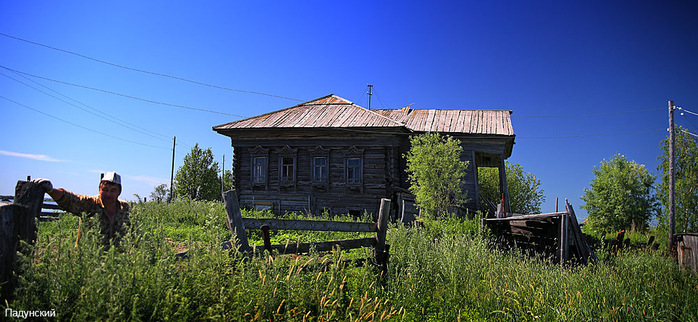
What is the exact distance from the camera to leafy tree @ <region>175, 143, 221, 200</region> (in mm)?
40344

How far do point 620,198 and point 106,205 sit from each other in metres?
27.1

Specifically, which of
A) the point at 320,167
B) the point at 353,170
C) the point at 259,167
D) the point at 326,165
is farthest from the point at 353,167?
the point at 259,167

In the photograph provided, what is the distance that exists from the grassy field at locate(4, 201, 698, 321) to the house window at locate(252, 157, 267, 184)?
A: 14.5 meters

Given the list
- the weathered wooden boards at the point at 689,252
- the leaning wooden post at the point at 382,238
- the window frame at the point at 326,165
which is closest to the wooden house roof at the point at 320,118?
the window frame at the point at 326,165

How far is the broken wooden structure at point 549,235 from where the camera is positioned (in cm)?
796

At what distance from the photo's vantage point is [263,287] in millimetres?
3342

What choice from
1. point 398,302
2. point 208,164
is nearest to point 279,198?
point 398,302

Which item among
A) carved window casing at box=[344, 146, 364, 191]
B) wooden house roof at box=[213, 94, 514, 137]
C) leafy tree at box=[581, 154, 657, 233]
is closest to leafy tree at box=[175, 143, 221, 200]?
wooden house roof at box=[213, 94, 514, 137]

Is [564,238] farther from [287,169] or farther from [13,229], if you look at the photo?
[287,169]

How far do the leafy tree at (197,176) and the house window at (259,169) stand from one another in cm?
2334

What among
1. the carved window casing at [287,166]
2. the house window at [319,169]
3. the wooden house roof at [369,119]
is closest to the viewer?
the wooden house roof at [369,119]

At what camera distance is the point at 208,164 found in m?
41.7

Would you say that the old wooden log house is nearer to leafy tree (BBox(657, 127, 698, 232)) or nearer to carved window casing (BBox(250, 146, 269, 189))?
carved window casing (BBox(250, 146, 269, 189))

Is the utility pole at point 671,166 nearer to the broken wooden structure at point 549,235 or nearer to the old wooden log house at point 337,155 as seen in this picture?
the old wooden log house at point 337,155
